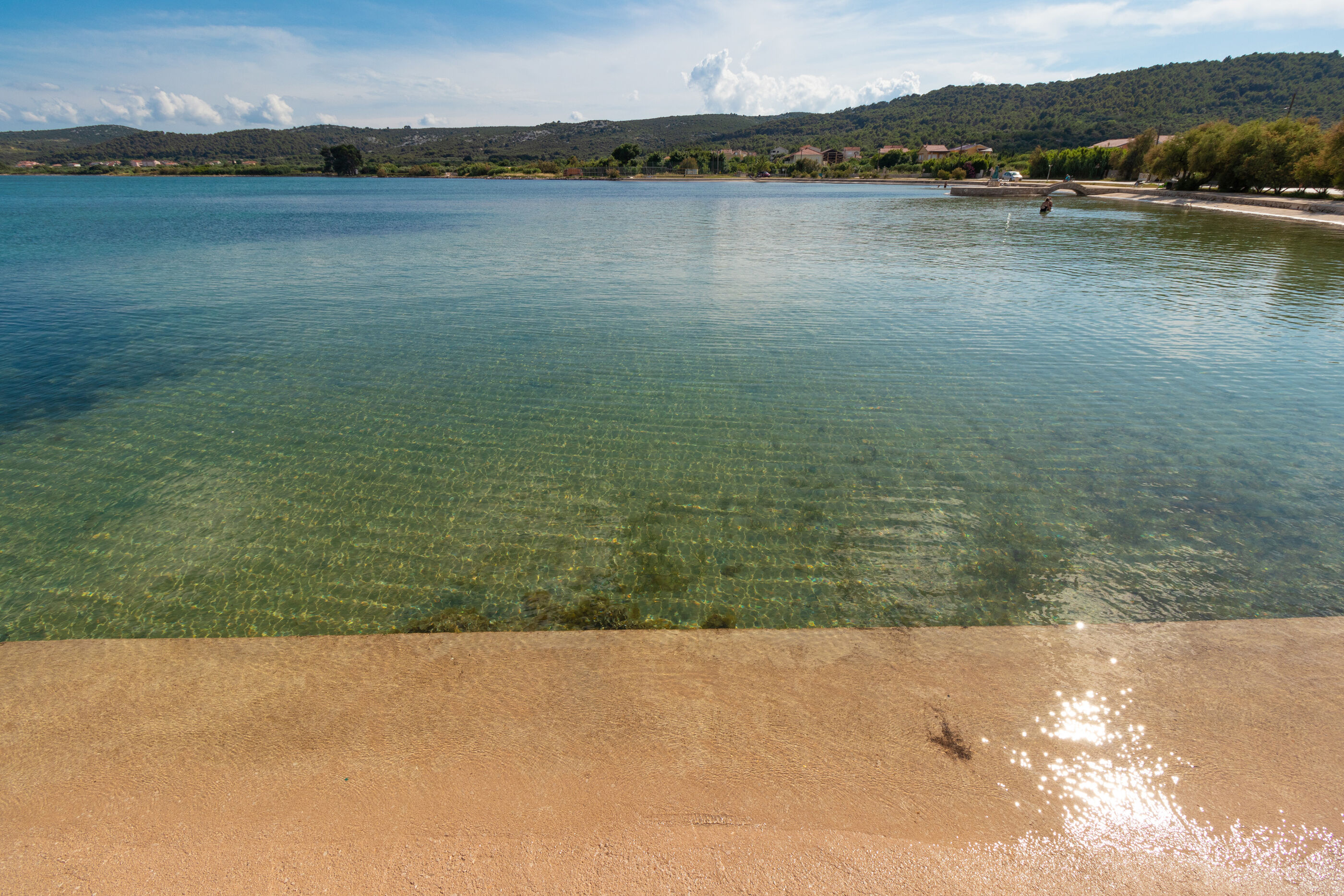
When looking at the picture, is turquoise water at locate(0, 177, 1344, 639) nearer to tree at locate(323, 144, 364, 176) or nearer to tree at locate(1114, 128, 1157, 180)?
tree at locate(1114, 128, 1157, 180)

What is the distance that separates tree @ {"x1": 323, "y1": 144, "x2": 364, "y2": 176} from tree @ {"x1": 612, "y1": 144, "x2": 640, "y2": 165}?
7125 centimetres

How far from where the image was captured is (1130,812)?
3.48 meters

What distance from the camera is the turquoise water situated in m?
6.02

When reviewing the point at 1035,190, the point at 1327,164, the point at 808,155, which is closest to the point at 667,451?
the point at 1327,164

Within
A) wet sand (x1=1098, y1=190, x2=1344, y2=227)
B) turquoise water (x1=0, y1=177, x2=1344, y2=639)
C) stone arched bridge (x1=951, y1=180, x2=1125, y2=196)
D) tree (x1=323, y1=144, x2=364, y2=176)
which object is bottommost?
turquoise water (x1=0, y1=177, x2=1344, y2=639)

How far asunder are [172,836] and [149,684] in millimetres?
1678

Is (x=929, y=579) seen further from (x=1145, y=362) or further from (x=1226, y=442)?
(x=1145, y=362)

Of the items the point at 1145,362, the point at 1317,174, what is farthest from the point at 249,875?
the point at 1317,174

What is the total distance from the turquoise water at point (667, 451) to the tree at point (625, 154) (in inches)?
6291

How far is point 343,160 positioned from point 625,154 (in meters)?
77.4

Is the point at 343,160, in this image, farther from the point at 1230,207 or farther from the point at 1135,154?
the point at 1230,207

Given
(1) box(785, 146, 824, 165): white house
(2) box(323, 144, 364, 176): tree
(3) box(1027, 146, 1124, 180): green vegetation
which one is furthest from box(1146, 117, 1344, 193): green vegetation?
(2) box(323, 144, 364, 176): tree

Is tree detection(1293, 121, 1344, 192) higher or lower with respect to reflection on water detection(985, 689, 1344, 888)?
higher

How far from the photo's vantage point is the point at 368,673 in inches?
181
